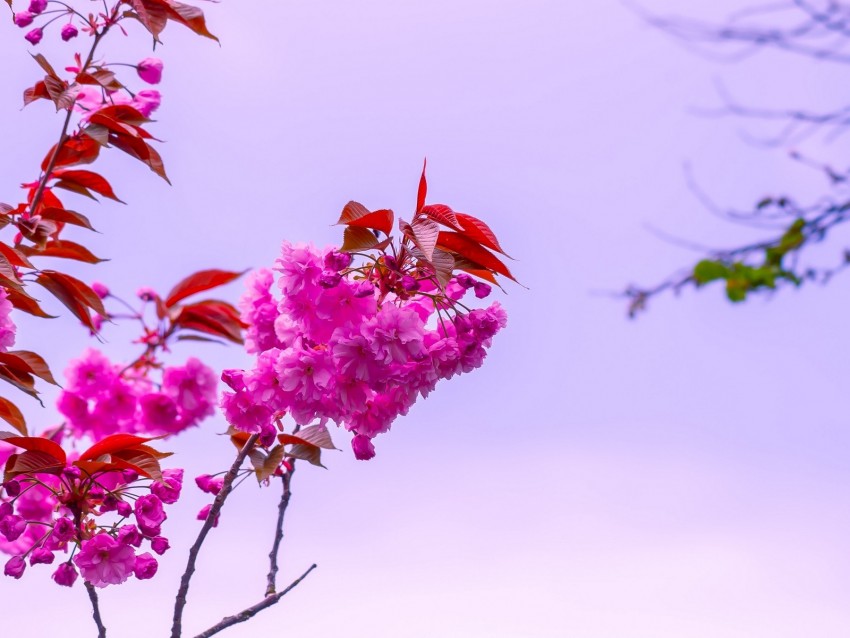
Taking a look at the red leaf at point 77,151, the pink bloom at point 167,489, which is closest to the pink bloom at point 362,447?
the pink bloom at point 167,489

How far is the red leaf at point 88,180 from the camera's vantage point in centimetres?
198

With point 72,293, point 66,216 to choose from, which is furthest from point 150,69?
point 72,293

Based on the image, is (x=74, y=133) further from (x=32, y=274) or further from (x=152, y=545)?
(x=152, y=545)

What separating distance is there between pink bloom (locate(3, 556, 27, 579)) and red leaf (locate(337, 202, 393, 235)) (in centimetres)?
81

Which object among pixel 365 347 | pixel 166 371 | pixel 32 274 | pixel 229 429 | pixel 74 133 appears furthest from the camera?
pixel 166 371

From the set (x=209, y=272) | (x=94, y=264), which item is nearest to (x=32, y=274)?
(x=94, y=264)

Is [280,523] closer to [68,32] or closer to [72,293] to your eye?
[72,293]

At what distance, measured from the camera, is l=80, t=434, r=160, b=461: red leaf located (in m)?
1.49

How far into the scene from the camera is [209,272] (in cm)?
256

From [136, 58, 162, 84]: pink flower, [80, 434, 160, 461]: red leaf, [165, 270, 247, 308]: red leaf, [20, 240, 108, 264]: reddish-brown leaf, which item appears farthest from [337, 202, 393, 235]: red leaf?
[165, 270, 247, 308]: red leaf

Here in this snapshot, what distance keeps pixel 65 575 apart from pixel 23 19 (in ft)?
4.05

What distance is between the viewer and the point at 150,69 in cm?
210

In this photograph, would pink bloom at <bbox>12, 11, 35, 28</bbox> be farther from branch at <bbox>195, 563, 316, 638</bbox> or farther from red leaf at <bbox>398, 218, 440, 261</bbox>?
branch at <bbox>195, 563, 316, 638</bbox>

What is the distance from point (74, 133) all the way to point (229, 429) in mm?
824
